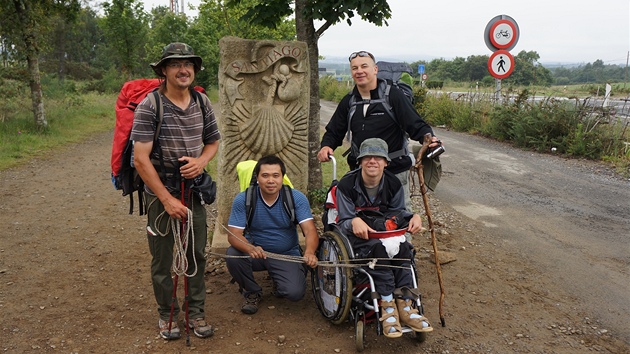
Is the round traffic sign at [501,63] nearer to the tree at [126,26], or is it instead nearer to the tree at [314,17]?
the tree at [314,17]

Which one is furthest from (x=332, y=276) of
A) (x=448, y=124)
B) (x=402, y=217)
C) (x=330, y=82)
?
(x=330, y=82)

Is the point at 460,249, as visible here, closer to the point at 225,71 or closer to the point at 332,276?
the point at 332,276

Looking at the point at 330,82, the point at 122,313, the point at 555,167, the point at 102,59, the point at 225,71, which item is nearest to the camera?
the point at 122,313

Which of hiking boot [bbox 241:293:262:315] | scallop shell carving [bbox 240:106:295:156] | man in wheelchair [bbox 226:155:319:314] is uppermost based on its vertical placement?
scallop shell carving [bbox 240:106:295:156]

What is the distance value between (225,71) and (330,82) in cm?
2795

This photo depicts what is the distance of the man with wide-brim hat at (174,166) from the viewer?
3.17 metres

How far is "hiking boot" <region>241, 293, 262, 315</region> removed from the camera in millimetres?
3939

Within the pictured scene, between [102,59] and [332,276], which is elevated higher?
[102,59]

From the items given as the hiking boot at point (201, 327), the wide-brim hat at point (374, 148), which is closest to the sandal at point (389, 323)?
the wide-brim hat at point (374, 148)

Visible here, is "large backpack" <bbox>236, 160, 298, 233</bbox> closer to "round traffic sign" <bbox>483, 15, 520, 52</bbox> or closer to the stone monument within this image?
the stone monument

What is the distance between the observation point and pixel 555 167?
9.48 meters

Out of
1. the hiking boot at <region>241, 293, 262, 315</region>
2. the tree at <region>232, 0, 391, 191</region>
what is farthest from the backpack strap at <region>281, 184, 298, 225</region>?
the tree at <region>232, 0, 391, 191</region>

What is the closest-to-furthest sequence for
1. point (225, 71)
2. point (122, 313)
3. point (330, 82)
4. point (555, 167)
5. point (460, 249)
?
point (122, 313) < point (225, 71) < point (460, 249) < point (555, 167) < point (330, 82)

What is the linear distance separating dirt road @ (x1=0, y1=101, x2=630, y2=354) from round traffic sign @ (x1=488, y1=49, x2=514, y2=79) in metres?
4.33
